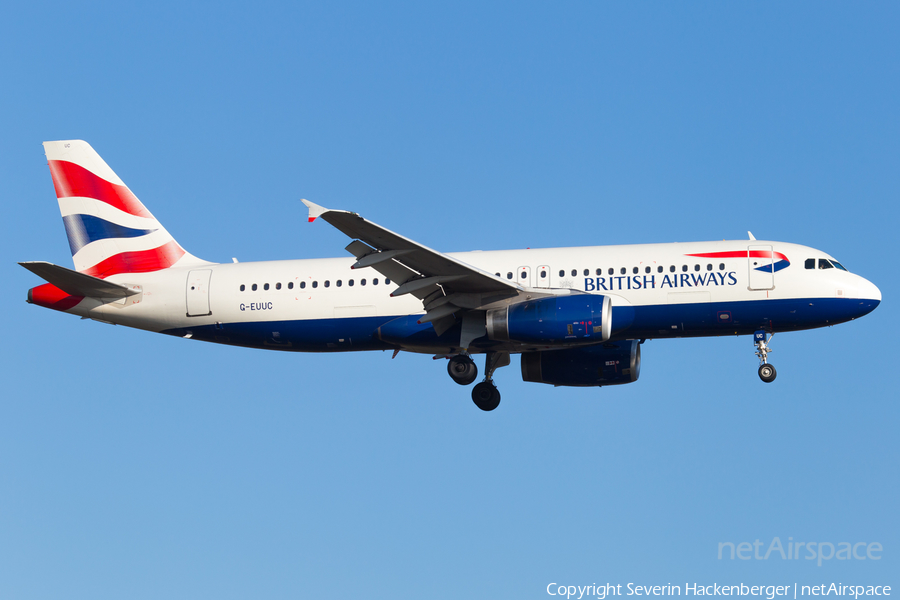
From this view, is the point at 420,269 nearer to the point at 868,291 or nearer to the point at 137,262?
the point at 137,262

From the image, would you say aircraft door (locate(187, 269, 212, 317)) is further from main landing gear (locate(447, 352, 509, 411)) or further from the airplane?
main landing gear (locate(447, 352, 509, 411))

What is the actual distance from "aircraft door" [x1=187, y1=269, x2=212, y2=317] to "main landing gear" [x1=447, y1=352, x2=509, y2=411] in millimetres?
8405

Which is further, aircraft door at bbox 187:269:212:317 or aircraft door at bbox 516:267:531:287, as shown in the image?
aircraft door at bbox 187:269:212:317

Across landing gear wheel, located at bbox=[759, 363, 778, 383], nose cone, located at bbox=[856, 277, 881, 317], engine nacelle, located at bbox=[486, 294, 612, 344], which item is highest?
nose cone, located at bbox=[856, 277, 881, 317]

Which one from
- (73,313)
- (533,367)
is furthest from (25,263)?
(533,367)

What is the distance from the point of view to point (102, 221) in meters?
36.5

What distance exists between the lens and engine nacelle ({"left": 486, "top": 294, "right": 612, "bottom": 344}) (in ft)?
98.0

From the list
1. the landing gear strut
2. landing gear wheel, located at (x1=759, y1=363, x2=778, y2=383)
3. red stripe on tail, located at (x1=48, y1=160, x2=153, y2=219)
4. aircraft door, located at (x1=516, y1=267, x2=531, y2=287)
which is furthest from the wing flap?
red stripe on tail, located at (x1=48, y1=160, x2=153, y2=219)

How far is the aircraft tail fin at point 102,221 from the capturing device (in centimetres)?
3600

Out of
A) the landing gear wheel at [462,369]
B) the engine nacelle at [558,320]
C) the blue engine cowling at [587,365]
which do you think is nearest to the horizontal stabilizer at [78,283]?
the landing gear wheel at [462,369]

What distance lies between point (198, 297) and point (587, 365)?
13.2 metres

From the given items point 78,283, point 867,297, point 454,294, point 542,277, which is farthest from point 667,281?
point 78,283

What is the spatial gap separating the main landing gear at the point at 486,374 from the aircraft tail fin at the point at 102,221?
1006 cm

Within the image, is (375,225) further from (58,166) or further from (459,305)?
(58,166)
